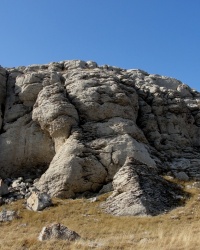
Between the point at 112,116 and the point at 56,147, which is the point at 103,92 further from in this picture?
the point at 56,147

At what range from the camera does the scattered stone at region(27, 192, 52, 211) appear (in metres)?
29.3

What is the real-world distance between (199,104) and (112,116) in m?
15.7

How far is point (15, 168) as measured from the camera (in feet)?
127

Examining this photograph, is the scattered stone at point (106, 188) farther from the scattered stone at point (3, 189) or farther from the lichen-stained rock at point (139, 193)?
the scattered stone at point (3, 189)

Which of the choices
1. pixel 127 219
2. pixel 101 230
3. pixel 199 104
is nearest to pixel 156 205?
pixel 127 219

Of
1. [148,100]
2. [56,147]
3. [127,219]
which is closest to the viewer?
[127,219]

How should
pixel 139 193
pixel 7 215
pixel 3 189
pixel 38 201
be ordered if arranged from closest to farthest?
1. pixel 7 215
2. pixel 139 193
3. pixel 38 201
4. pixel 3 189

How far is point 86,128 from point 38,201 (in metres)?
10.7

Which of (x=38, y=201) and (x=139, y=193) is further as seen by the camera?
(x=38, y=201)

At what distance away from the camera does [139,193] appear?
94.3ft

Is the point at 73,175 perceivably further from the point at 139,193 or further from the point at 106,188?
the point at 139,193

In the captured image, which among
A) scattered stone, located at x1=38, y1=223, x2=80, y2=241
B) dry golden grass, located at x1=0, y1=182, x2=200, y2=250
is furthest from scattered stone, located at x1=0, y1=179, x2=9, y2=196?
scattered stone, located at x1=38, y1=223, x2=80, y2=241

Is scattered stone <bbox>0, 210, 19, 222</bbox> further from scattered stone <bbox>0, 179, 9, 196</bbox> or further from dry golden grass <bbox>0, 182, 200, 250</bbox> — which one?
scattered stone <bbox>0, 179, 9, 196</bbox>

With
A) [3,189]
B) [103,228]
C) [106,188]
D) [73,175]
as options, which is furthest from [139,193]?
[3,189]
